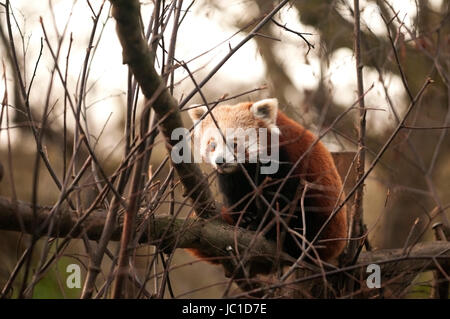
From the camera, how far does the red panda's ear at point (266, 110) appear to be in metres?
4.38

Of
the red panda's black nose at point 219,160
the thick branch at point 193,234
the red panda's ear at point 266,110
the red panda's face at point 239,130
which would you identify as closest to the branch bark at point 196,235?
the thick branch at point 193,234

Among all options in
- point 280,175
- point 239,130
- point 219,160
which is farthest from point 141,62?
point 239,130

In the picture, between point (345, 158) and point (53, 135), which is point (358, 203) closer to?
point (345, 158)

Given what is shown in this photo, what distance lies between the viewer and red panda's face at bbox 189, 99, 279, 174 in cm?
430

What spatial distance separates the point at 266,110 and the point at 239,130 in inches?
10.8

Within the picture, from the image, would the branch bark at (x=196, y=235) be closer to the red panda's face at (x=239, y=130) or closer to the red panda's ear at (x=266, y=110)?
the red panda's face at (x=239, y=130)

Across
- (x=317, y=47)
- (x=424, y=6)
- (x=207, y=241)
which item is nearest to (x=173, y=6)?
(x=207, y=241)

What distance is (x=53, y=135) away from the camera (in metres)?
6.02

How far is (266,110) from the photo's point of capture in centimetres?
445

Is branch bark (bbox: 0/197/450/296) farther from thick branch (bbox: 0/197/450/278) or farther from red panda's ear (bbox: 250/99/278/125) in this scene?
red panda's ear (bbox: 250/99/278/125)

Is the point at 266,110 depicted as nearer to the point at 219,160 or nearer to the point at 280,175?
the point at 280,175

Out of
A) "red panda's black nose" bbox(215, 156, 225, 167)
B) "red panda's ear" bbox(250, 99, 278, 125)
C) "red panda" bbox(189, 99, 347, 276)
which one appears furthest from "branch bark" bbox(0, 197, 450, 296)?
"red panda's ear" bbox(250, 99, 278, 125)
